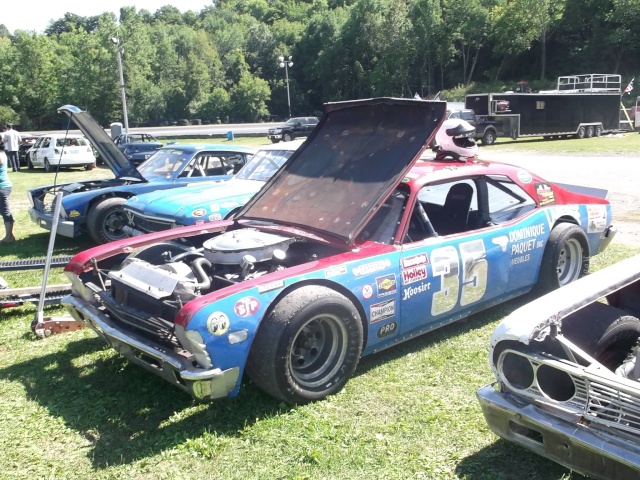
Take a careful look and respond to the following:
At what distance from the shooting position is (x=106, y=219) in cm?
880

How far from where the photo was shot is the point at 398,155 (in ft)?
14.9

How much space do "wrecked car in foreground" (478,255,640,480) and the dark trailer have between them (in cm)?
2736

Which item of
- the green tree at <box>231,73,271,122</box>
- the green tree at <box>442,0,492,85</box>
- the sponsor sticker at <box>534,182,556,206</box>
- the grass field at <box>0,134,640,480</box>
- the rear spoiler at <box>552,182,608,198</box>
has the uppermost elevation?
the green tree at <box>442,0,492,85</box>

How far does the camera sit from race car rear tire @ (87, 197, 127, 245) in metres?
Result: 8.70

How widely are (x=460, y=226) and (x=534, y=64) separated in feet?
227

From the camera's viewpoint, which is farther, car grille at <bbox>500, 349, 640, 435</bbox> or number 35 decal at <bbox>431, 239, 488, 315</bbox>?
number 35 decal at <bbox>431, 239, 488, 315</bbox>

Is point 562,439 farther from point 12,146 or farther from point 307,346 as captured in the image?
point 12,146

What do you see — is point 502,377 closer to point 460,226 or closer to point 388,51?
point 460,226

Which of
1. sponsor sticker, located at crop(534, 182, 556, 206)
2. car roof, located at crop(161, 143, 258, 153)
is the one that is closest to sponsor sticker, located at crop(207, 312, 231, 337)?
sponsor sticker, located at crop(534, 182, 556, 206)

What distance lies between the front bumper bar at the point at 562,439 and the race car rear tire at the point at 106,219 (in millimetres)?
6962

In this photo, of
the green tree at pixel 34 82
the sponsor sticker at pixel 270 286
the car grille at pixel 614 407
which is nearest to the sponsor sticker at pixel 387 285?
the sponsor sticker at pixel 270 286

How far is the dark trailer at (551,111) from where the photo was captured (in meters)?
28.9

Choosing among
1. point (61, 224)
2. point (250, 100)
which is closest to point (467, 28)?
point (250, 100)

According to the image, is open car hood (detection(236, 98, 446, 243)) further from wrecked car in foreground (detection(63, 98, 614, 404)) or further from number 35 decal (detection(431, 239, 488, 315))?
number 35 decal (detection(431, 239, 488, 315))
